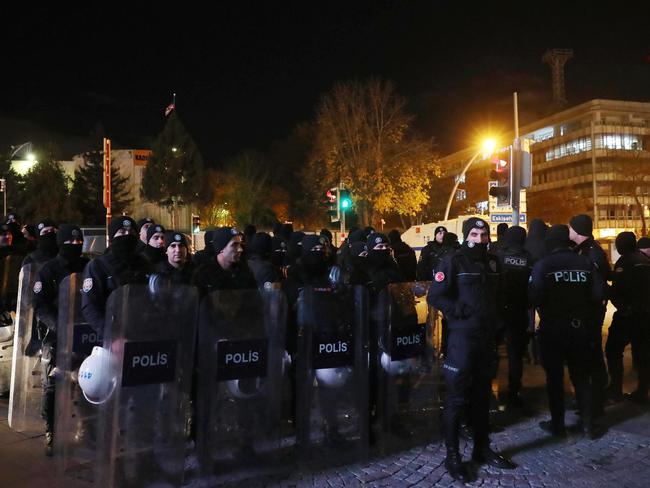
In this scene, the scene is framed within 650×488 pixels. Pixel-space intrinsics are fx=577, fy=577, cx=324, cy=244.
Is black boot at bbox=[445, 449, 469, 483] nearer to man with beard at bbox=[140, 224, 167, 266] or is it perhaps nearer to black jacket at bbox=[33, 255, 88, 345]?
man with beard at bbox=[140, 224, 167, 266]

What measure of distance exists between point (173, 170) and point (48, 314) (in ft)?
199

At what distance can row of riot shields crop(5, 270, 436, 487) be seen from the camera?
12.6ft

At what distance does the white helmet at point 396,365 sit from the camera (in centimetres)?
510

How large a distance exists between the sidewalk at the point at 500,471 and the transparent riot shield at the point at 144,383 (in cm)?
52

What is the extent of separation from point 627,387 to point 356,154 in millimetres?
25772

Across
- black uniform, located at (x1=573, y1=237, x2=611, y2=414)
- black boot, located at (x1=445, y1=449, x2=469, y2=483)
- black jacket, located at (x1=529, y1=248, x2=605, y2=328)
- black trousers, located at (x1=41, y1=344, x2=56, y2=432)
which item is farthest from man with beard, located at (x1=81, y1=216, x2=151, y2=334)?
black uniform, located at (x1=573, y1=237, x2=611, y2=414)

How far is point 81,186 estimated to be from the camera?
209 ft

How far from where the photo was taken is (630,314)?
633 centimetres

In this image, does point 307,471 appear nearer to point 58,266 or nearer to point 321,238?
point 321,238

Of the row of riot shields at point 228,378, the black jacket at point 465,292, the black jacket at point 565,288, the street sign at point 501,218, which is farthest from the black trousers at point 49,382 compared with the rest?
the street sign at point 501,218

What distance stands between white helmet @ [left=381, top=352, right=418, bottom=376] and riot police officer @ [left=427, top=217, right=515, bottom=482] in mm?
656

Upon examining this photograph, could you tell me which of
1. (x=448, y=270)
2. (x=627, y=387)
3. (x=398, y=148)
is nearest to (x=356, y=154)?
(x=398, y=148)

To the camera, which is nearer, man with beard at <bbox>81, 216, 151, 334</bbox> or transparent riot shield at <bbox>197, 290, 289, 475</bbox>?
transparent riot shield at <bbox>197, 290, 289, 475</bbox>

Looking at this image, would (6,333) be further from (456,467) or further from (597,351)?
(597,351)
